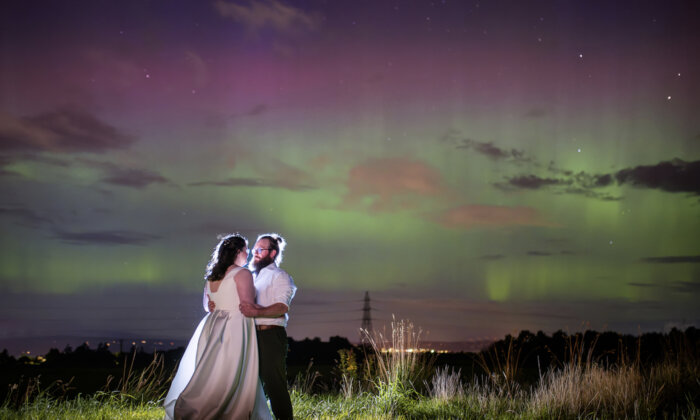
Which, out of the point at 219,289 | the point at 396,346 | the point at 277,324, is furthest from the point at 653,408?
the point at 219,289

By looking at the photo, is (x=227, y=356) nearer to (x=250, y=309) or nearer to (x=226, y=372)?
(x=226, y=372)

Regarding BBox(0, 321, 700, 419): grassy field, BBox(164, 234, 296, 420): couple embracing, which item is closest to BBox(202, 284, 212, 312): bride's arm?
BBox(164, 234, 296, 420): couple embracing

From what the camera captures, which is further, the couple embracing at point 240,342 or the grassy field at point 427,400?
the grassy field at point 427,400

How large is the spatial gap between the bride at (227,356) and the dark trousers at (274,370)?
8 cm

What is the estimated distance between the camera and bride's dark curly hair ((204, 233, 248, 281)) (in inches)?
253

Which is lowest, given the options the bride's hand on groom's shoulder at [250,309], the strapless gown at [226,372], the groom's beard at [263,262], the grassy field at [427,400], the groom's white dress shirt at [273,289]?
the grassy field at [427,400]

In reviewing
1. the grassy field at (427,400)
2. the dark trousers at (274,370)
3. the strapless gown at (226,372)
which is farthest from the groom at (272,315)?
the grassy field at (427,400)

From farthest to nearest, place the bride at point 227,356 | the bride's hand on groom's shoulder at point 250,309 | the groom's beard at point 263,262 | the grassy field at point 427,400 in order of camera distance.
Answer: the grassy field at point 427,400, the groom's beard at point 263,262, the bride at point 227,356, the bride's hand on groom's shoulder at point 250,309

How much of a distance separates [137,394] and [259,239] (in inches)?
173

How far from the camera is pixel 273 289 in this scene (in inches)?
248

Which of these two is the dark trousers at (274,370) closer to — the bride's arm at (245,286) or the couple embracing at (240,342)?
the couple embracing at (240,342)

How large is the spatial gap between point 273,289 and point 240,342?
2.07 feet

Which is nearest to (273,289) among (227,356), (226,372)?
(227,356)

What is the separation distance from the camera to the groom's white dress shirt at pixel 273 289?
6238 millimetres
